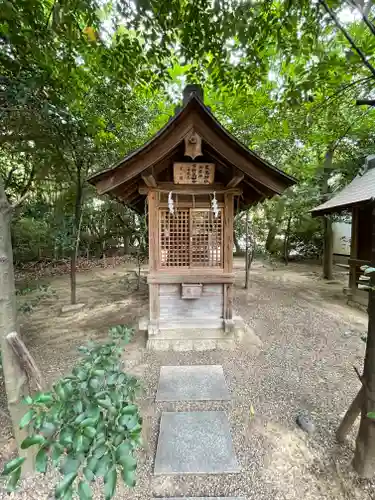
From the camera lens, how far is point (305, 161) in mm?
8961

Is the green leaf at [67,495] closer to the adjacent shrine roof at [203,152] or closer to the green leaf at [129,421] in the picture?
the green leaf at [129,421]

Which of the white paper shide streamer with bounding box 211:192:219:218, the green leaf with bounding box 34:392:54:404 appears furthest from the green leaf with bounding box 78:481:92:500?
the white paper shide streamer with bounding box 211:192:219:218

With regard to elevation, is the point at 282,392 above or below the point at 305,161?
below

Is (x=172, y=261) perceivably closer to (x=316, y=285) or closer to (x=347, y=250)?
(x=316, y=285)

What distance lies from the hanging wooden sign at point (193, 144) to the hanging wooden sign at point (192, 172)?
1.08 ft

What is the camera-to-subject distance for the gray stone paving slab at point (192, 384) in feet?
9.50

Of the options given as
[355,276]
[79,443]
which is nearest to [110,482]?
[79,443]

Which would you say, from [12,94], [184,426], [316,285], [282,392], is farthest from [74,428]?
[316,285]

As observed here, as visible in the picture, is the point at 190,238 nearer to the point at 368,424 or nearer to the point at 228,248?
the point at 228,248

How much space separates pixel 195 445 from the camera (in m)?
2.21

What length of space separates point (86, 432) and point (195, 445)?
5.96ft

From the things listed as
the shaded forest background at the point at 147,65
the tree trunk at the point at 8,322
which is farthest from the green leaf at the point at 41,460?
the shaded forest background at the point at 147,65

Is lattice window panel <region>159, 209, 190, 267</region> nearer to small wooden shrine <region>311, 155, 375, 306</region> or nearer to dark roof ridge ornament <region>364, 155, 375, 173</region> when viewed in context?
small wooden shrine <region>311, 155, 375, 306</region>

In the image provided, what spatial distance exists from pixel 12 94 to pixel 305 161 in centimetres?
904
